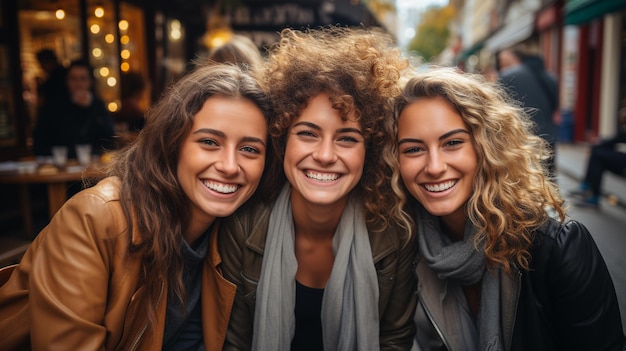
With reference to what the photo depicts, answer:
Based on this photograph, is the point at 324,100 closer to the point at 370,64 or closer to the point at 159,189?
the point at 370,64

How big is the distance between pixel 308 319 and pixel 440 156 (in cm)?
105

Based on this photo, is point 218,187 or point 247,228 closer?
point 218,187

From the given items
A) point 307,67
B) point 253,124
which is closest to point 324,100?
point 307,67

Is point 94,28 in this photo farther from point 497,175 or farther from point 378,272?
point 497,175

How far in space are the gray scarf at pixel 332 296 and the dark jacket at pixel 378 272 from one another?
54 millimetres

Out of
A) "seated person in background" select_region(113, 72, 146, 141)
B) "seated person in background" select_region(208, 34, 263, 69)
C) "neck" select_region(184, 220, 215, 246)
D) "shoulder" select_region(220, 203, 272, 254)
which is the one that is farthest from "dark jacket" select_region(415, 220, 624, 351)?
"seated person in background" select_region(113, 72, 146, 141)

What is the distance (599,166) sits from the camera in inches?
265

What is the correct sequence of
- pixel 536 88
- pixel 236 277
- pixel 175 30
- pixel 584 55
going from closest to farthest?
1. pixel 236 277
2. pixel 536 88
3. pixel 175 30
4. pixel 584 55

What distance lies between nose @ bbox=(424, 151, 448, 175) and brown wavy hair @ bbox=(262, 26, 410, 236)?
0.24 m

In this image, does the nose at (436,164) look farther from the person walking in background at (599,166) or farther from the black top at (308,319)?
the person walking in background at (599,166)

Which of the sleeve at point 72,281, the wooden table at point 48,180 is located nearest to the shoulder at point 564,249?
the sleeve at point 72,281

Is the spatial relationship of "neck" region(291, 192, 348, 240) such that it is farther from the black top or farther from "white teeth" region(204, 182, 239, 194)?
"white teeth" region(204, 182, 239, 194)

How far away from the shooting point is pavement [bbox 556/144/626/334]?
3663 millimetres

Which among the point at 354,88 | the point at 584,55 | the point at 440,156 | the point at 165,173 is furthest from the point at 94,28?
the point at 584,55
